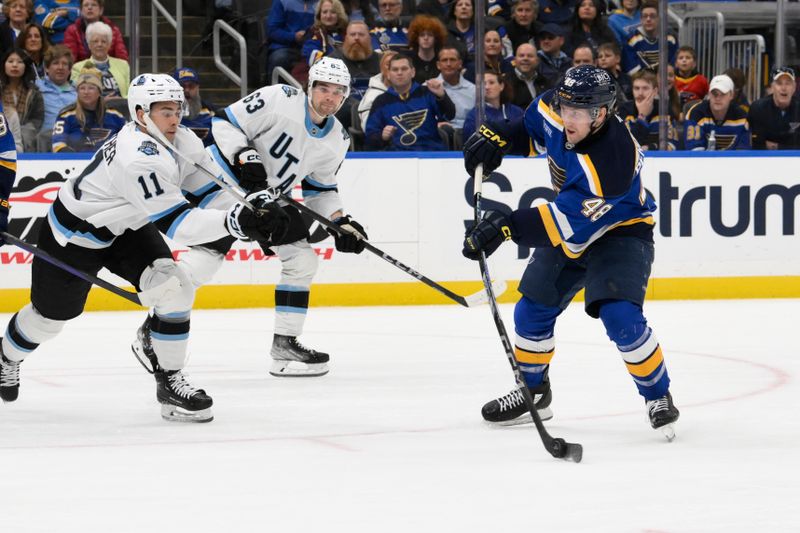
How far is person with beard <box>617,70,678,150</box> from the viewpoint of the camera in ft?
27.0

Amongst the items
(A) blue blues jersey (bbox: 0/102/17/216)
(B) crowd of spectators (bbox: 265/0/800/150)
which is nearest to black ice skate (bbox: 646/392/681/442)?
(A) blue blues jersey (bbox: 0/102/17/216)

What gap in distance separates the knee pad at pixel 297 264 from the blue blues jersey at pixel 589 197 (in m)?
1.77

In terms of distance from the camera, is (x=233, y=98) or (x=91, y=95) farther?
(x=233, y=98)

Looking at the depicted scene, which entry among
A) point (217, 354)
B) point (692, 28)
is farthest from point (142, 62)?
point (692, 28)

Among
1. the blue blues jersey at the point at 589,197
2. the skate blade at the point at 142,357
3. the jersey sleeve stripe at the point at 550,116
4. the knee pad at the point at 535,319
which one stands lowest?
the skate blade at the point at 142,357

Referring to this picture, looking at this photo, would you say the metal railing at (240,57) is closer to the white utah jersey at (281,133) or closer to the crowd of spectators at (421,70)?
the crowd of spectators at (421,70)

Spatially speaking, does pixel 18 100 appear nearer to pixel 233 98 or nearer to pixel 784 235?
pixel 233 98

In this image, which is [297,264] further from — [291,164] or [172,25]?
[172,25]

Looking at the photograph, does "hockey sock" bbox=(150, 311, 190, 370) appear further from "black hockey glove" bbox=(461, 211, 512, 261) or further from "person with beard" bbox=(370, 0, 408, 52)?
"person with beard" bbox=(370, 0, 408, 52)

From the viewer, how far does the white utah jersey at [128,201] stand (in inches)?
158

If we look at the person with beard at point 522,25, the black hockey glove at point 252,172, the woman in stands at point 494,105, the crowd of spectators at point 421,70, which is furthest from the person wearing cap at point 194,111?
the black hockey glove at point 252,172

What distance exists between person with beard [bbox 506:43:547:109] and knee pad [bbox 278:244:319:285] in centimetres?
296

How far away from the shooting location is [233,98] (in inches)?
338

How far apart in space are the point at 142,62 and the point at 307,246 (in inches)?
118
